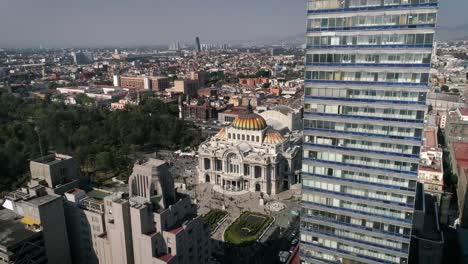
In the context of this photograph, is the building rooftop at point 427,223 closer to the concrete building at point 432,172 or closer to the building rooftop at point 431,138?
the concrete building at point 432,172

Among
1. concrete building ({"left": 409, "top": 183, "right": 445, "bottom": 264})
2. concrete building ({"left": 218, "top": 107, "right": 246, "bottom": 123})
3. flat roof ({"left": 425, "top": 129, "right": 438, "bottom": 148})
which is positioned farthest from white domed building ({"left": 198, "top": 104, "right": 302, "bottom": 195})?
concrete building ({"left": 218, "top": 107, "right": 246, "bottom": 123})

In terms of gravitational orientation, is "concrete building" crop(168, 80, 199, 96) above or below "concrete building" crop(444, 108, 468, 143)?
above

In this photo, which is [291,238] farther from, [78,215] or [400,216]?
[78,215]

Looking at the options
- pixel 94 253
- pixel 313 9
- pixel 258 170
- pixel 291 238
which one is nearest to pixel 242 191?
pixel 258 170

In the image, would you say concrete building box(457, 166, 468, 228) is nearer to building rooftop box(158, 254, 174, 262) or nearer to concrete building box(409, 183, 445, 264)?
concrete building box(409, 183, 445, 264)

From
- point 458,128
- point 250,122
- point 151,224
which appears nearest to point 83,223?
point 151,224

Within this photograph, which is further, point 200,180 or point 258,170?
point 200,180

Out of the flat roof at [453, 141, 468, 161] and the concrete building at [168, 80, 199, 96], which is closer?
the flat roof at [453, 141, 468, 161]

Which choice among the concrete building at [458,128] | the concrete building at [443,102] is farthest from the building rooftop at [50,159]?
the concrete building at [443,102]
